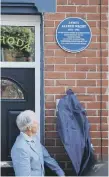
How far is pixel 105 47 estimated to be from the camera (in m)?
5.86

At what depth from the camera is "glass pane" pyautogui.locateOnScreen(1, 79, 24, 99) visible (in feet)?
19.5

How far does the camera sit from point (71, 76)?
19.1 ft

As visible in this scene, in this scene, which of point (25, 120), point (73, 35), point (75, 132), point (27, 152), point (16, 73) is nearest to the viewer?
point (27, 152)

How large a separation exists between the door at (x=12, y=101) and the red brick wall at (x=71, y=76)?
25 centimetres

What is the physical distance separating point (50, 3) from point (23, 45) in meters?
0.62

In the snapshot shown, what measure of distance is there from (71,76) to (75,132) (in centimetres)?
77

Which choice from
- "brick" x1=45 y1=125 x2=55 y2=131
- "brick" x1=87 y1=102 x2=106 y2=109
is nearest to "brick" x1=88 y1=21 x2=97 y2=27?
"brick" x1=87 y1=102 x2=106 y2=109

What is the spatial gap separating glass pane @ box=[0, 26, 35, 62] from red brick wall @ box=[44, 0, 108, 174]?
23 cm

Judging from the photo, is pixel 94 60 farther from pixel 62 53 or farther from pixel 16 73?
pixel 16 73

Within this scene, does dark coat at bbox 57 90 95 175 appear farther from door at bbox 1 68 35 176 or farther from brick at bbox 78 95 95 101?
door at bbox 1 68 35 176

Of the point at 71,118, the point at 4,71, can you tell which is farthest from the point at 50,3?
the point at 71,118

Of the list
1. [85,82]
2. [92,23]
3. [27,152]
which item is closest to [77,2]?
[92,23]

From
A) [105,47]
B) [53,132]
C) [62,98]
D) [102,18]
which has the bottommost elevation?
[53,132]

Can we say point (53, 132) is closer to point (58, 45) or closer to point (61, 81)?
point (61, 81)
